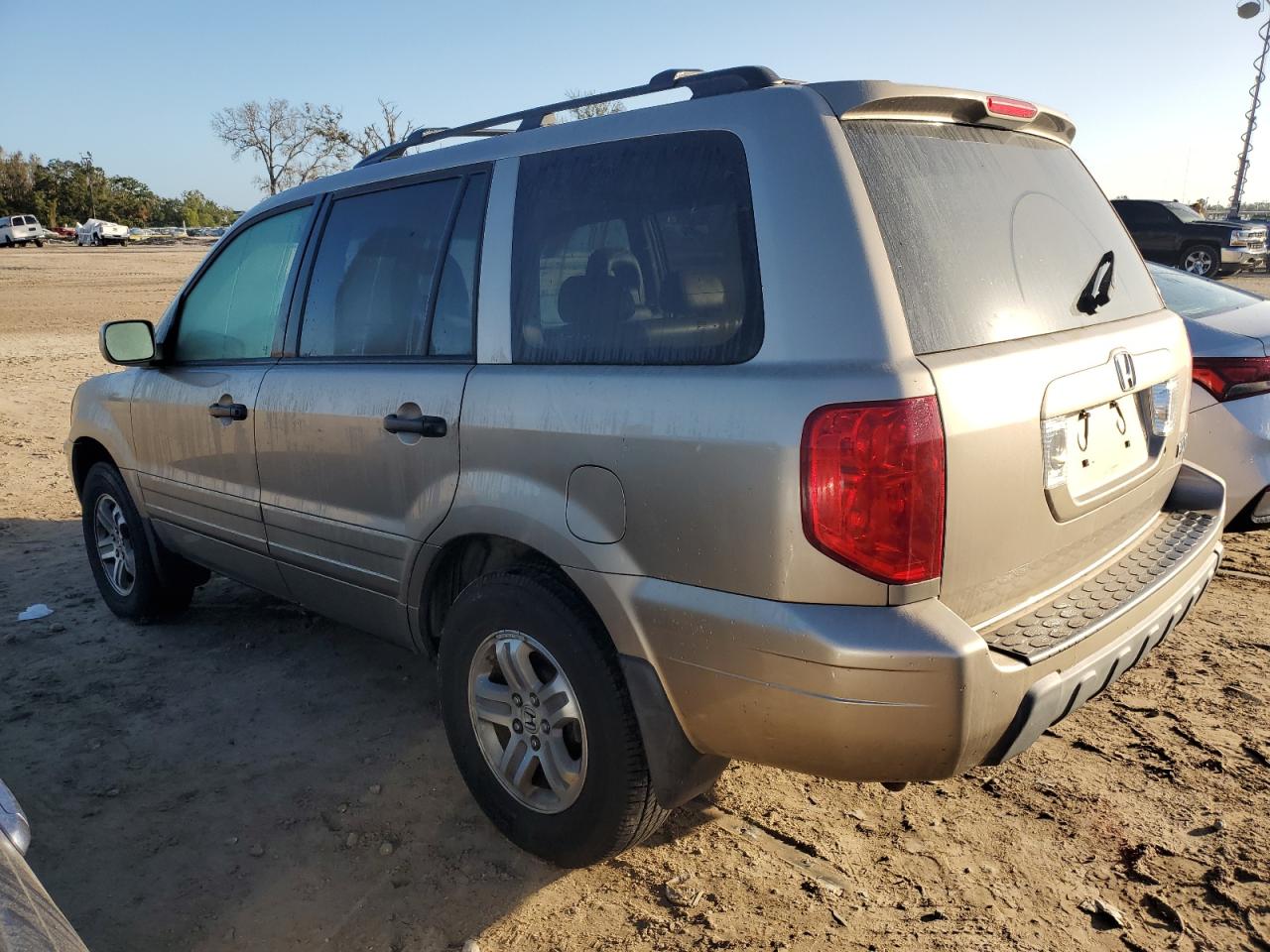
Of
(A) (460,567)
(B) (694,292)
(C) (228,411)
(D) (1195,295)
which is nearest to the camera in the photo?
(B) (694,292)

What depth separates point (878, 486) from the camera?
198cm

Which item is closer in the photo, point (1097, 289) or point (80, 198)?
point (1097, 289)

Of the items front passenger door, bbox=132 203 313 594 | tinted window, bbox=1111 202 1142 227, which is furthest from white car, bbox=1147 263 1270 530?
tinted window, bbox=1111 202 1142 227

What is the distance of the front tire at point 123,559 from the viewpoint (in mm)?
4609

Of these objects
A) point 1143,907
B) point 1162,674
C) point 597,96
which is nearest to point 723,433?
point 597,96

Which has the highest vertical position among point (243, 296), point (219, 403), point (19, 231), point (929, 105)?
point (19, 231)

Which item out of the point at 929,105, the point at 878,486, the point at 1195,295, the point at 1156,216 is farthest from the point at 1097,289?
the point at 1156,216

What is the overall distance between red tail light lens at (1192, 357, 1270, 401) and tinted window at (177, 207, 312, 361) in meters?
3.88

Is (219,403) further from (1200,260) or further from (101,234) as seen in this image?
(101,234)

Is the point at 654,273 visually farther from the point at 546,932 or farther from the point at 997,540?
the point at 546,932

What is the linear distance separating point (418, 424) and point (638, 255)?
89cm

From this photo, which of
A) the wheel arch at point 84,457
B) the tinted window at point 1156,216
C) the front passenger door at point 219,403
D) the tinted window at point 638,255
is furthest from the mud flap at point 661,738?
the tinted window at point 1156,216

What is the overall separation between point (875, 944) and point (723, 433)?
1341 mm

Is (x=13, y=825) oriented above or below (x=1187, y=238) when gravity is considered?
below
